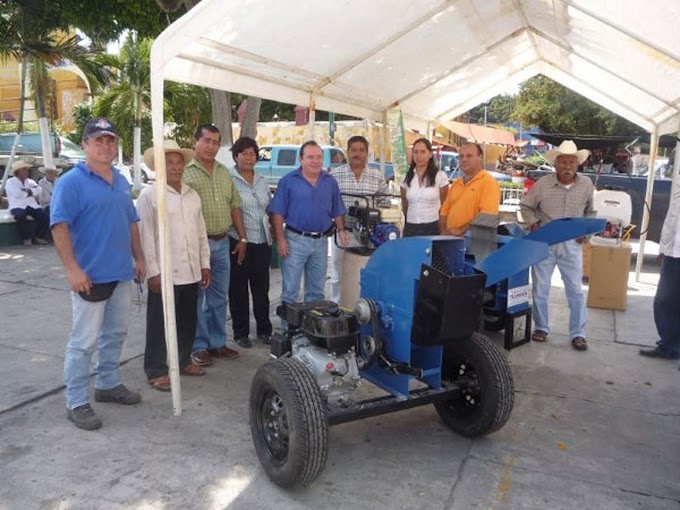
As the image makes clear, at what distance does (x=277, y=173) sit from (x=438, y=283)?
1493 centimetres

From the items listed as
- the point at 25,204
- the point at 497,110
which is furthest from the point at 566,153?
the point at 497,110

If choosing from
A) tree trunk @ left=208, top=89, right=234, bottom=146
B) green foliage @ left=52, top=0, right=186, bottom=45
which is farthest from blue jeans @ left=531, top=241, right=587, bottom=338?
green foliage @ left=52, top=0, right=186, bottom=45

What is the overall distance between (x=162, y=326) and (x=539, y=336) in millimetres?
3369

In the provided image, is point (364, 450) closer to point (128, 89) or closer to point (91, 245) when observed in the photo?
point (91, 245)

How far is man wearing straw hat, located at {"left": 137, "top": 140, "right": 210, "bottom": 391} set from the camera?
376 cm

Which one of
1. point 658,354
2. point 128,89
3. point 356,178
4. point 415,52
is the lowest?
point 658,354

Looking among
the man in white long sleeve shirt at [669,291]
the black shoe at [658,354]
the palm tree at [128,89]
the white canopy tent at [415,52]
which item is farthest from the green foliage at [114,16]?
the palm tree at [128,89]

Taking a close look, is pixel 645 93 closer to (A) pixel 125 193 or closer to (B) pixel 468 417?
(B) pixel 468 417

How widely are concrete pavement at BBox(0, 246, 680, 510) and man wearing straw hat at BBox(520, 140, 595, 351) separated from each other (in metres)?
0.61

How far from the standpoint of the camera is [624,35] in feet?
14.6

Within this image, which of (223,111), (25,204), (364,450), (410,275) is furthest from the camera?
(25,204)

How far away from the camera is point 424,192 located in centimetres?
527

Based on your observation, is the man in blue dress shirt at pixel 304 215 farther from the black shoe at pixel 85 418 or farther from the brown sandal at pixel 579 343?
the brown sandal at pixel 579 343

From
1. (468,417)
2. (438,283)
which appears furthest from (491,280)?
(468,417)
